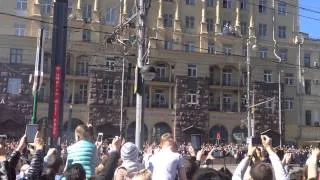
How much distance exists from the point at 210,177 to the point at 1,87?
49.1 m

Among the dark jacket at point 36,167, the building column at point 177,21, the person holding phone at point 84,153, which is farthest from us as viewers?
the building column at point 177,21

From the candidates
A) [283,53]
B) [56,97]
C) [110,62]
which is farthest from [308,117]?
[56,97]

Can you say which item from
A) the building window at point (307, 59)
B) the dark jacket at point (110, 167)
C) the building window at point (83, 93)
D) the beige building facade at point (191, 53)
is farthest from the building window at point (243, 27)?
the dark jacket at point (110, 167)

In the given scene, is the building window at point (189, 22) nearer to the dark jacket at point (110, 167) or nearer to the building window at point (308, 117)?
the building window at point (308, 117)

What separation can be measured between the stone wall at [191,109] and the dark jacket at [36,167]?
165 ft

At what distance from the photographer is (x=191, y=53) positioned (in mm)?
60156

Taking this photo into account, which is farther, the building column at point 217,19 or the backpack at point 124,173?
the building column at point 217,19

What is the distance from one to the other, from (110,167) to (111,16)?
52295mm

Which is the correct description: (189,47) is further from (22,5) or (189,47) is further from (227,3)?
(22,5)

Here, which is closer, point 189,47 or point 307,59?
point 189,47

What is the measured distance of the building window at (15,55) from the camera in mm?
54094

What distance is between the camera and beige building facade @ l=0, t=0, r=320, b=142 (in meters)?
55.3

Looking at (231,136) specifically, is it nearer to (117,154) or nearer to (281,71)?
(281,71)

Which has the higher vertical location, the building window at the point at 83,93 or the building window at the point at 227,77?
the building window at the point at 227,77
